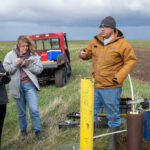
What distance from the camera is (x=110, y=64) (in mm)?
3445

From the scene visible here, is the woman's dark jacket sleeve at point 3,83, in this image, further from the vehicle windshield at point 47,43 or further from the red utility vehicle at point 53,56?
the vehicle windshield at point 47,43

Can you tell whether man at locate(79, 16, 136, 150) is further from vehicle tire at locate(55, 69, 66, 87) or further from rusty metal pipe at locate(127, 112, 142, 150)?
vehicle tire at locate(55, 69, 66, 87)

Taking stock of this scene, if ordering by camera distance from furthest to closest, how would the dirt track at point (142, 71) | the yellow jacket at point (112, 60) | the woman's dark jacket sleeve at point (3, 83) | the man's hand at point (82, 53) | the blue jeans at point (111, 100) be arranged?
the dirt track at point (142, 71) → the woman's dark jacket sleeve at point (3, 83) → the man's hand at point (82, 53) → the blue jeans at point (111, 100) → the yellow jacket at point (112, 60)

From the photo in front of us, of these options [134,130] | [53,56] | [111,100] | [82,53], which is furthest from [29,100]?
[53,56]

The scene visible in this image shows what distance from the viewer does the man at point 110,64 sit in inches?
132

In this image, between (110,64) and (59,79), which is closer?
(110,64)

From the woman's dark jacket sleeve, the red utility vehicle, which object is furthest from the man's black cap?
the red utility vehicle

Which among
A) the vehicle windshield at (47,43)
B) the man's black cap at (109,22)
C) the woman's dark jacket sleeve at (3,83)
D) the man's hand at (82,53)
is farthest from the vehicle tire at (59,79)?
the man's black cap at (109,22)

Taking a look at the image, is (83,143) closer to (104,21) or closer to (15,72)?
(104,21)

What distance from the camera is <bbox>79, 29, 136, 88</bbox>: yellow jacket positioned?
3344 mm

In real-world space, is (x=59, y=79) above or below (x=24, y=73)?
below

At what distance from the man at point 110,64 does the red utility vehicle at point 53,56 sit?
5.46 meters

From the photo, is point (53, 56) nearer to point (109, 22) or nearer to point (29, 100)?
point (29, 100)

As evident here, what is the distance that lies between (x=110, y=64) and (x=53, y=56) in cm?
617
